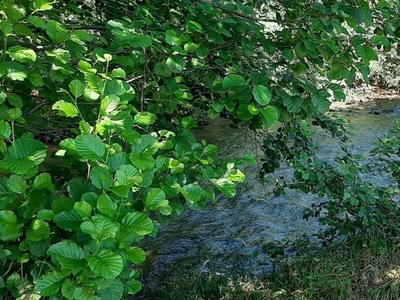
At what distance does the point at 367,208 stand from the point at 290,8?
188 cm

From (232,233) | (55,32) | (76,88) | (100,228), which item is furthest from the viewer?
(232,233)

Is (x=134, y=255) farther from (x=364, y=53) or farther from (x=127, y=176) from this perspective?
(x=364, y=53)

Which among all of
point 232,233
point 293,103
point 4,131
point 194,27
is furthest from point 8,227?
point 232,233

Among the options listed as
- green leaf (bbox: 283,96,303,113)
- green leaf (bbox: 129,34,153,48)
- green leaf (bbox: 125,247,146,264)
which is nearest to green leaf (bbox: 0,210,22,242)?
green leaf (bbox: 125,247,146,264)

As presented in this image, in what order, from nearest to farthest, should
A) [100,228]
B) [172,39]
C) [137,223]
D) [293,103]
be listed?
[100,228]
[137,223]
[172,39]
[293,103]

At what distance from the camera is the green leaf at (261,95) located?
182 centimetres

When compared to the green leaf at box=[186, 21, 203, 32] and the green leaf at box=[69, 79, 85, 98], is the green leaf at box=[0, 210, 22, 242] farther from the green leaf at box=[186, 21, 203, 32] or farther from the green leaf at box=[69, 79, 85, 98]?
the green leaf at box=[186, 21, 203, 32]

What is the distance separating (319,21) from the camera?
2.23 meters

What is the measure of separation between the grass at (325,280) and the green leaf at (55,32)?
2.60m

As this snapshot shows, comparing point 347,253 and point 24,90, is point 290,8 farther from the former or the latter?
point 347,253

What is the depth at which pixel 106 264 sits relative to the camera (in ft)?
4.04

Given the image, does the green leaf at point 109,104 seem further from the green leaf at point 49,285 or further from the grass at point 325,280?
the grass at point 325,280

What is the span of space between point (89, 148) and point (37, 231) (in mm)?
324

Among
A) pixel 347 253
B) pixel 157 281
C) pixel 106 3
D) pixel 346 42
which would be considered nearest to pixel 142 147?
pixel 346 42
